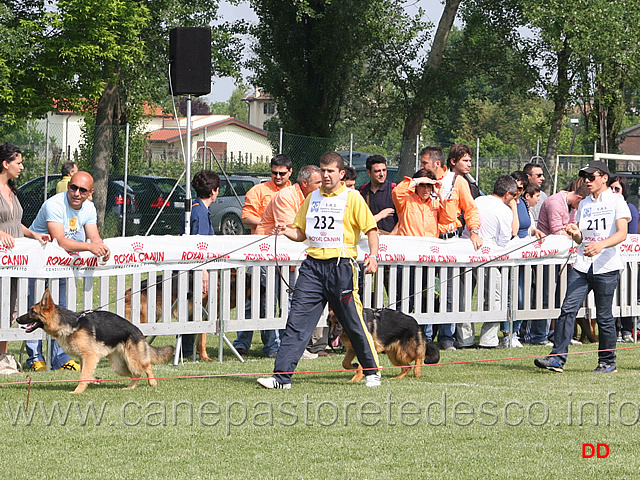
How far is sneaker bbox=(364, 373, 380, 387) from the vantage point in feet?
27.3

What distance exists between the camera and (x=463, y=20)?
111 feet

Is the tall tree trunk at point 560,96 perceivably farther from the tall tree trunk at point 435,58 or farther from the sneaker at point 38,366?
the sneaker at point 38,366

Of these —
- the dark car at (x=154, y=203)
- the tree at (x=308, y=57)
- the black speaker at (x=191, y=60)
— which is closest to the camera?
the black speaker at (x=191, y=60)

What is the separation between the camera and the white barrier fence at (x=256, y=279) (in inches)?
358

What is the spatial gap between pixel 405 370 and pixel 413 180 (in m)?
2.59

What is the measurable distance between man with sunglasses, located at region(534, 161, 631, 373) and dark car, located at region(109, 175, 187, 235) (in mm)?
13485

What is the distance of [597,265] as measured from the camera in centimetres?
936

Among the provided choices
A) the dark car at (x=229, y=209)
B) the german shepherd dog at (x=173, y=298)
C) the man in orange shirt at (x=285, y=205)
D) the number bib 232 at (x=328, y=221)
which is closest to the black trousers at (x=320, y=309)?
the number bib 232 at (x=328, y=221)

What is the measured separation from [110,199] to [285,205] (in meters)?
12.4

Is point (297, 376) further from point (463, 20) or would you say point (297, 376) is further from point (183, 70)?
point (463, 20)

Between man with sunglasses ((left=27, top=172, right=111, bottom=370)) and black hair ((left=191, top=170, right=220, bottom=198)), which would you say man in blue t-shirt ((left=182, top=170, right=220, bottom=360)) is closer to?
black hair ((left=191, top=170, right=220, bottom=198))

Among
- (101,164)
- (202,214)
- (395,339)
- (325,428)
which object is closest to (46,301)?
(325,428)

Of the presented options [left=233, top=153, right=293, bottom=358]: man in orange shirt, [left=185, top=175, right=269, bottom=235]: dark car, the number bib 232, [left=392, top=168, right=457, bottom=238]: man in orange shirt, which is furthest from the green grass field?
[left=185, top=175, right=269, bottom=235]: dark car

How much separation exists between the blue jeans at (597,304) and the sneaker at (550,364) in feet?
0.15
